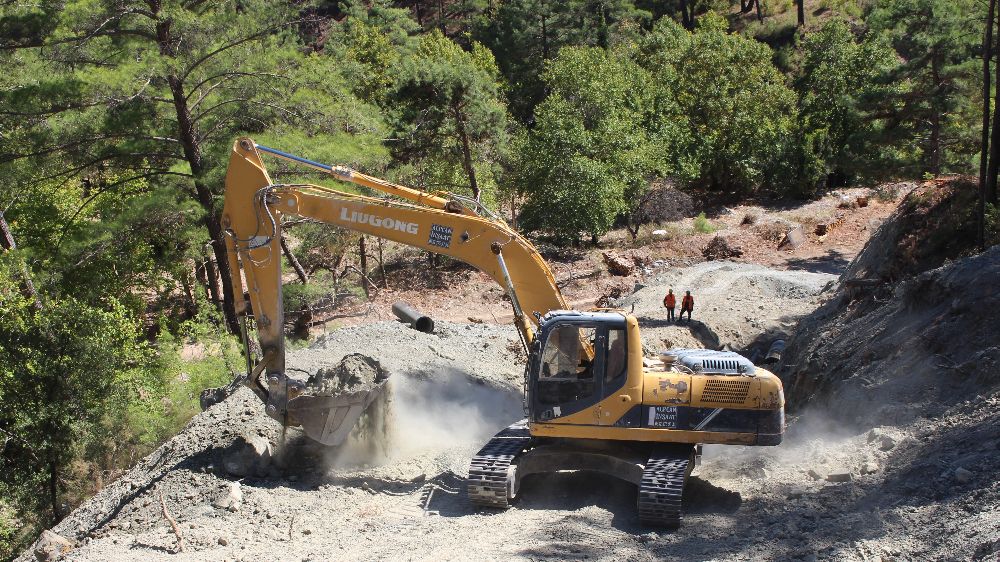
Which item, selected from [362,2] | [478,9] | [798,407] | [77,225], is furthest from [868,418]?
[362,2]

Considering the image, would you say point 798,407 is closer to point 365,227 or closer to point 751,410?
point 751,410

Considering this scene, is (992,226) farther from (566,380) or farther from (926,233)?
(566,380)

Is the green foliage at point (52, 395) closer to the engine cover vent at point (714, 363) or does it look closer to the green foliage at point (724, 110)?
the engine cover vent at point (714, 363)

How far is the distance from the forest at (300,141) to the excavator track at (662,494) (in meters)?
9.83

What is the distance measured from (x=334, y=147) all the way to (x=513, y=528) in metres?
10.7

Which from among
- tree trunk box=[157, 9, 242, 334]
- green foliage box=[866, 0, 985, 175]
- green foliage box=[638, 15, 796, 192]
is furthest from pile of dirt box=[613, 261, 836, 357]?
green foliage box=[638, 15, 796, 192]

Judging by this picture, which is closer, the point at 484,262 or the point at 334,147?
the point at 484,262

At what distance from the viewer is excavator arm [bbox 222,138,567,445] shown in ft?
37.0

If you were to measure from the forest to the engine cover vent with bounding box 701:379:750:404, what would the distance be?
8731mm

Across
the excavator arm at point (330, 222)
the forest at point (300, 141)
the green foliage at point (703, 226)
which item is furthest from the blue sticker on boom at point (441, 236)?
the green foliage at point (703, 226)

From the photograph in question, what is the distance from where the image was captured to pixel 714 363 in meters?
10.6

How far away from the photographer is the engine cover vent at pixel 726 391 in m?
10.3

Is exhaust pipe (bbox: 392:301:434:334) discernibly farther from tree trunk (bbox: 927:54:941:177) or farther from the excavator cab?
tree trunk (bbox: 927:54:941:177)

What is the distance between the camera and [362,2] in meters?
66.2
